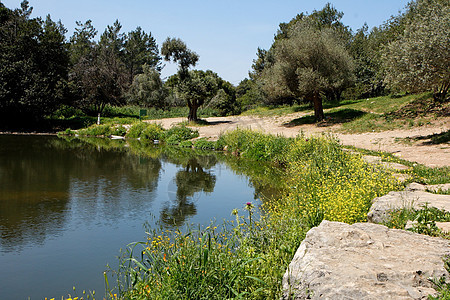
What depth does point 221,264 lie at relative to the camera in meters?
4.46

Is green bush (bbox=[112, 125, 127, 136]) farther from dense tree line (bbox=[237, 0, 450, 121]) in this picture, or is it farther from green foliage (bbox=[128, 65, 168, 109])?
green foliage (bbox=[128, 65, 168, 109])

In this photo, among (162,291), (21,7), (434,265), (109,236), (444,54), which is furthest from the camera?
(21,7)

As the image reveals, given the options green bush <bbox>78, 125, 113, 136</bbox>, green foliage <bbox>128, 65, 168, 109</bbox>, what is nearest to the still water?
green bush <bbox>78, 125, 113, 136</bbox>

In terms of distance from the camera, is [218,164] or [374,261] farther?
[218,164]

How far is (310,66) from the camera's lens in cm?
2547

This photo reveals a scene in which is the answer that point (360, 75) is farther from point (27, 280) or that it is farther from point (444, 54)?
point (27, 280)

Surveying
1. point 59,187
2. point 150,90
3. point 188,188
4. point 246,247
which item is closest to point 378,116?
point 188,188

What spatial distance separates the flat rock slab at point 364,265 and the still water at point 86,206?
3231 mm

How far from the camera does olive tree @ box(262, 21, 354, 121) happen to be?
24906 mm

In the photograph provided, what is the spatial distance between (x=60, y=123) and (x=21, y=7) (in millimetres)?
10636

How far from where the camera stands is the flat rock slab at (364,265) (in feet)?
10.4

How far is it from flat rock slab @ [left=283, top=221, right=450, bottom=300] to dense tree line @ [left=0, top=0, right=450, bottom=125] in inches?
488

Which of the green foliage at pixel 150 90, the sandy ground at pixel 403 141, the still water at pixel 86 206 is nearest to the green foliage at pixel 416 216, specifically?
the still water at pixel 86 206

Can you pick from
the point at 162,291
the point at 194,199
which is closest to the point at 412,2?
the point at 194,199
